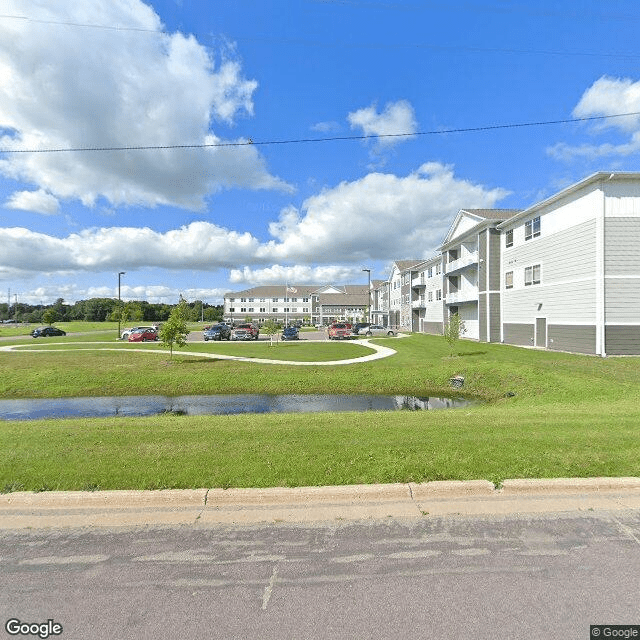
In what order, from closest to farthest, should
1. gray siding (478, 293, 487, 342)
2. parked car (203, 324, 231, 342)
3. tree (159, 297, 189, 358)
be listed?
tree (159, 297, 189, 358), gray siding (478, 293, 487, 342), parked car (203, 324, 231, 342)

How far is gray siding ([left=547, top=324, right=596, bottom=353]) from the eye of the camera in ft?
68.4

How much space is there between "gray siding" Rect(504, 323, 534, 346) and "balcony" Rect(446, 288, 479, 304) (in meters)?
4.76

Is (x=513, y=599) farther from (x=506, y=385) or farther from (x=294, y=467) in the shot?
(x=506, y=385)

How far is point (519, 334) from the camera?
2852cm

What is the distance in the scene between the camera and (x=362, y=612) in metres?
2.78

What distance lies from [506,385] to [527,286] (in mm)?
15872

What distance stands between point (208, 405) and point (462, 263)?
99.3 feet

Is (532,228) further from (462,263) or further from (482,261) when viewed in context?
(462,263)

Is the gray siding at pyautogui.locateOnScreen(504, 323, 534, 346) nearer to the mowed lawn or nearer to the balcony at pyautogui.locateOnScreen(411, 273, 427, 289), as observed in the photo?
the mowed lawn

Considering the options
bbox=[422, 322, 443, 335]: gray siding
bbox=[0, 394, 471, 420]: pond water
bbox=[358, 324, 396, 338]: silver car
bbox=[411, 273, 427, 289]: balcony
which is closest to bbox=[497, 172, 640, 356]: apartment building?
bbox=[0, 394, 471, 420]: pond water

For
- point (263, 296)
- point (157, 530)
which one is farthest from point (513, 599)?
point (263, 296)

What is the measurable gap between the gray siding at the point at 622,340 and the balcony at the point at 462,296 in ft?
45.5

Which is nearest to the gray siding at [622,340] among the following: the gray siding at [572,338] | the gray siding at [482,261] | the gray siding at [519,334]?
the gray siding at [572,338]

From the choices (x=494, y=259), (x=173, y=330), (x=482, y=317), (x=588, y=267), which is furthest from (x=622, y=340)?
(x=173, y=330)
